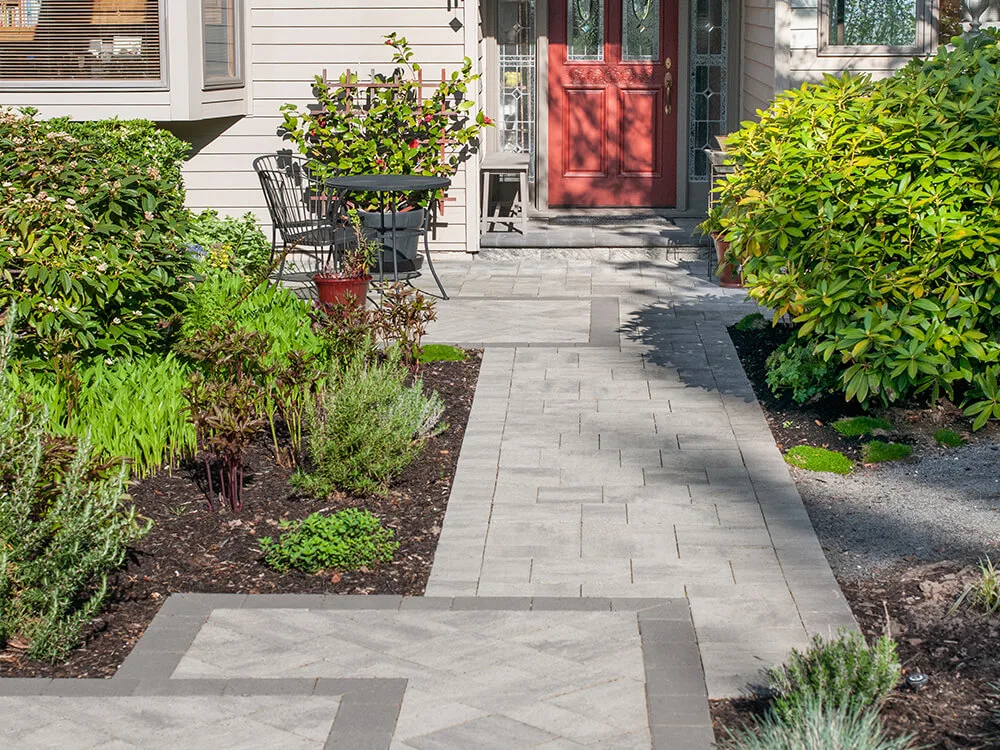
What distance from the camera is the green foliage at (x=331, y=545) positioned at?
553 cm

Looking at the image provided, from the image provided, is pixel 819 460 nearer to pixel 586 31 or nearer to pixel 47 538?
pixel 47 538

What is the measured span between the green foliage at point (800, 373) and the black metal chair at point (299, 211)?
10.2 ft

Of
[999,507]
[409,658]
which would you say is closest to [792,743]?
[409,658]

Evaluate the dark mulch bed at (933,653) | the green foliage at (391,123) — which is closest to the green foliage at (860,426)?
the dark mulch bed at (933,653)

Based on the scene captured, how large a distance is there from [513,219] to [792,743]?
9785mm

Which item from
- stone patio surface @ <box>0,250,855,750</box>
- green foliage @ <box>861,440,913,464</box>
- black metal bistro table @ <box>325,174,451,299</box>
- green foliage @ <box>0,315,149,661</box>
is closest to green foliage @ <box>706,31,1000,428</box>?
green foliage @ <box>861,440,913,464</box>

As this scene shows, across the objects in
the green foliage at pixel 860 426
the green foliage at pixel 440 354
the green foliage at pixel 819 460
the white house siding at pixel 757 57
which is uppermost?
the white house siding at pixel 757 57

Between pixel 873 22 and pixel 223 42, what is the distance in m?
5.43

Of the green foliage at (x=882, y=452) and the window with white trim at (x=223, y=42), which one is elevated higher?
the window with white trim at (x=223, y=42)

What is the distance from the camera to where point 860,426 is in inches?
290

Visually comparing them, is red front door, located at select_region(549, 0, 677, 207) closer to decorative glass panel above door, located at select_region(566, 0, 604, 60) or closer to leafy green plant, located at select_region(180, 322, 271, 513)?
decorative glass panel above door, located at select_region(566, 0, 604, 60)

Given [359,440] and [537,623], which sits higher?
[359,440]

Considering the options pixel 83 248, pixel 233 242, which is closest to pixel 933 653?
pixel 83 248

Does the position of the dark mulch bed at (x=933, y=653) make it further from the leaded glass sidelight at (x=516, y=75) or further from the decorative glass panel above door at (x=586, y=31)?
the decorative glass panel above door at (x=586, y=31)
